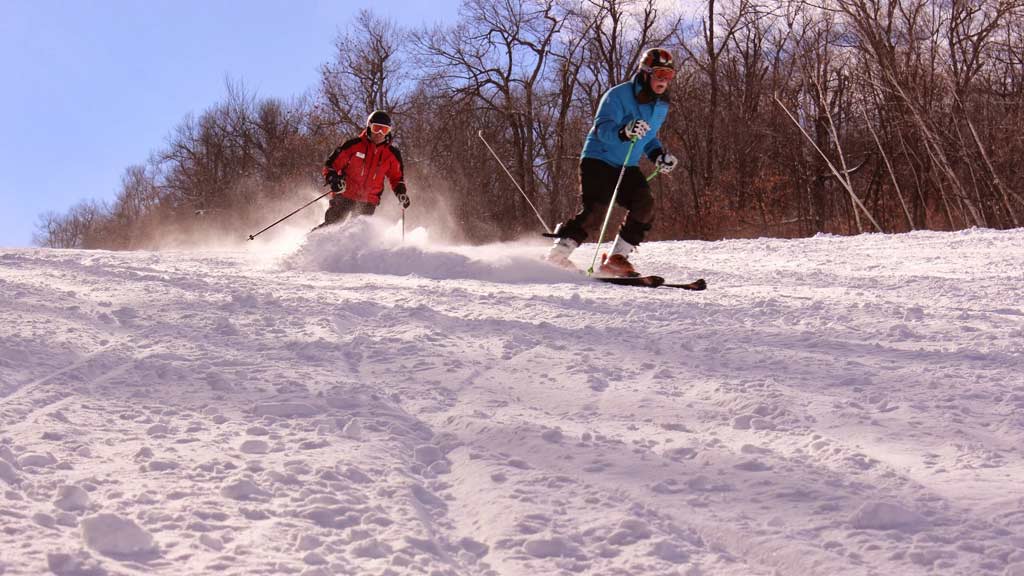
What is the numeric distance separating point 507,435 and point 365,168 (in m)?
7.75

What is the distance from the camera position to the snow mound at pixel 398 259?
6.43m

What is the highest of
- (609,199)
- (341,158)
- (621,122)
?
(341,158)

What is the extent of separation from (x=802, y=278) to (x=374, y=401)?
4329 mm

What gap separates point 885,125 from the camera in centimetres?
2103

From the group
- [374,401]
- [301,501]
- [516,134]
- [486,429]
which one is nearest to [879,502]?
[486,429]

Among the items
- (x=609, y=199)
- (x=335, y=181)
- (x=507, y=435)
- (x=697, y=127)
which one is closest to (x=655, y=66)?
(x=609, y=199)

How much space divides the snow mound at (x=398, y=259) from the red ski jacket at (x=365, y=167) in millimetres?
1912

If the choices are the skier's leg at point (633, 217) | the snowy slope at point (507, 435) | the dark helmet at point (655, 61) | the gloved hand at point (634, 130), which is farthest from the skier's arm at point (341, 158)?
the snowy slope at point (507, 435)

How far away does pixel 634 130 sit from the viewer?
638 cm

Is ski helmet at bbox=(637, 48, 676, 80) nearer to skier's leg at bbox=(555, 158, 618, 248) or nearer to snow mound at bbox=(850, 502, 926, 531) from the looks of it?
skier's leg at bbox=(555, 158, 618, 248)

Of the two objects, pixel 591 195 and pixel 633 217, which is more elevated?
pixel 591 195

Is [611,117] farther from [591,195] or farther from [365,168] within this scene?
[365,168]

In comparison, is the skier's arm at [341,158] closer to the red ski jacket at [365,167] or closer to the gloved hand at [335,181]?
the red ski jacket at [365,167]

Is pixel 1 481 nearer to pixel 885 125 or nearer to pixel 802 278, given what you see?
pixel 802 278
